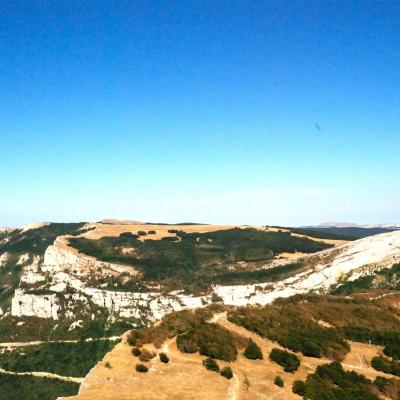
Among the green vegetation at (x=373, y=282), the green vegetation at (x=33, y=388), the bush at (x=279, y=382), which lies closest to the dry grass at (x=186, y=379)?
the bush at (x=279, y=382)

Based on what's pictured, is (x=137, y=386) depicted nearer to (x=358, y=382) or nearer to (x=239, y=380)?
(x=239, y=380)

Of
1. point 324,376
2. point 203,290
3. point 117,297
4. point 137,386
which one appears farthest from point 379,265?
point 137,386

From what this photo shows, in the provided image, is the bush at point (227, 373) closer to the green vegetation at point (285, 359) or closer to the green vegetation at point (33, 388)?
the green vegetation at point (285, 359)

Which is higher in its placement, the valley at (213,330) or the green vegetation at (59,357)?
the valley at (213,330)

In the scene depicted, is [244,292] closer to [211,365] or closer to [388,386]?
[388,386]

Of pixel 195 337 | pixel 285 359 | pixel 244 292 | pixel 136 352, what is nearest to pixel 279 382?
pixel 285 359

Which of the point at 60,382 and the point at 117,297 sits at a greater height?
the point at 117,297

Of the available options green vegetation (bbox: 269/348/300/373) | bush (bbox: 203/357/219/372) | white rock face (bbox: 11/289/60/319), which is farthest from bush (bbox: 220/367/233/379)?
white rock face (bbox: 11/289/60/319)
